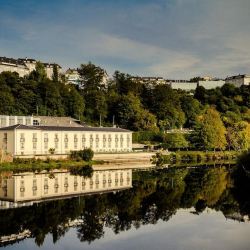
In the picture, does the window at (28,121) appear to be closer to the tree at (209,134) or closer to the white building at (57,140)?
the white building at (57,140)

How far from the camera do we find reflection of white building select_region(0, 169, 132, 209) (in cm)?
2322

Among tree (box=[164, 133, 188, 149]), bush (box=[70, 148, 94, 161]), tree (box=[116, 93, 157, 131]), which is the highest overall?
tree (box=[116, 93, 157, 131])

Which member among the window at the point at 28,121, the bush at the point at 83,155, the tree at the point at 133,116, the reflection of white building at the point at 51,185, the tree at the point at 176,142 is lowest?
the reflection of white building at the point at 51,185

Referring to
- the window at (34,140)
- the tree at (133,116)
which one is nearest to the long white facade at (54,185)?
the window at (34,140)

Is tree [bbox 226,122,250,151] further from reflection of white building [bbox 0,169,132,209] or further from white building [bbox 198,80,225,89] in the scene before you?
white building [bbox 198,80,225,89]

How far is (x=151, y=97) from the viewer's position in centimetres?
7525

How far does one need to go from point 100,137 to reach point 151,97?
26.6m

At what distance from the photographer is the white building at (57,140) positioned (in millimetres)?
40656

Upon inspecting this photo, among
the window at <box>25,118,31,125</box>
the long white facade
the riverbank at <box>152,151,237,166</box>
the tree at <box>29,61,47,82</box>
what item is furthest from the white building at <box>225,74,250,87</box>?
the long white facade

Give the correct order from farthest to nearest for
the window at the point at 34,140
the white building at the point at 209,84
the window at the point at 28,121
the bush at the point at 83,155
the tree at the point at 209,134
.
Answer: the white building at the point at 209,84 → the tree at the point at 209,134 → the window at the point at 28,121 → the window at the point at 34,140 → the bush at the point at 83,155

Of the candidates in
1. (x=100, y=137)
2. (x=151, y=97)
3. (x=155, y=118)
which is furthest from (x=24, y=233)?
(x=151, y=97)

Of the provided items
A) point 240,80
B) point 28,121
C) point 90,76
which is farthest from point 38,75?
point 240,80

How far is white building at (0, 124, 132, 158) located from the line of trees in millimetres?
11418

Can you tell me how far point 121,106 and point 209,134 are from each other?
1496 cm
